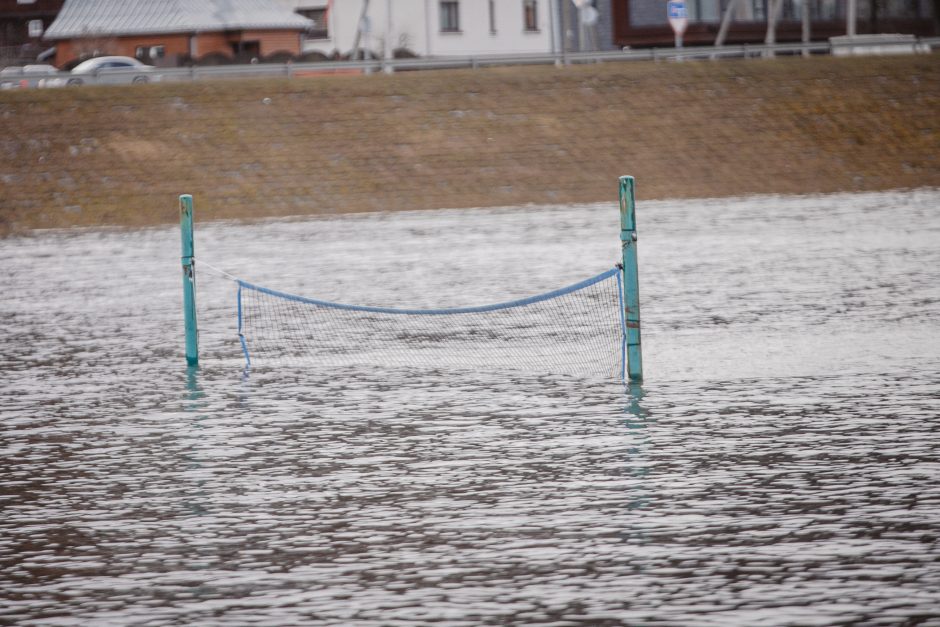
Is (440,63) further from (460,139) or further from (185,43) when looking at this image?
(185,43)

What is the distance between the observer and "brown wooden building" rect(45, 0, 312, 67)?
7131 centimetres

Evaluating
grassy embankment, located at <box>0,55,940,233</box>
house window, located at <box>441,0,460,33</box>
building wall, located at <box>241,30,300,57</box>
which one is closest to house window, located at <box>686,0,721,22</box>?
house window, located at <box>441,0,460,33</box>

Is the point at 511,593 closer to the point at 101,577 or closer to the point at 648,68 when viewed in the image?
the point at 101,577

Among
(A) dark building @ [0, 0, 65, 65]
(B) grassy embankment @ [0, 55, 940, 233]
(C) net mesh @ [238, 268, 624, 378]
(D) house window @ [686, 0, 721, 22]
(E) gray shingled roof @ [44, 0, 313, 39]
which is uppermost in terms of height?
(A) dark building @ [0, 0, 65, 65]

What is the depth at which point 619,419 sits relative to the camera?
11.2 meters

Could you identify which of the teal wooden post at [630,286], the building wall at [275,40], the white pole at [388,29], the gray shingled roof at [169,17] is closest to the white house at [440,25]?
the white pole at [388,29]

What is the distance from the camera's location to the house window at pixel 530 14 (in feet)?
258

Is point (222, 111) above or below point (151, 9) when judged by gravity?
below

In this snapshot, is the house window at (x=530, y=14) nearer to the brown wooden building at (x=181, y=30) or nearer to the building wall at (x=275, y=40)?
the brown wooden building at (x=181, y=30)

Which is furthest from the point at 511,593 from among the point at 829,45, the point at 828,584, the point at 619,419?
the point at 829,45

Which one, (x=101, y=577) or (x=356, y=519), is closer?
(x=101, y=577)

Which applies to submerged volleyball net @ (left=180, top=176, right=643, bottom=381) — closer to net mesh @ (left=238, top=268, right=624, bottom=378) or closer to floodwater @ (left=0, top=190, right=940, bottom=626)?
net mesh @ (left=238, top=268, right=624, bottom=378)

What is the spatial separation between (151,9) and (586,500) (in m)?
67.7

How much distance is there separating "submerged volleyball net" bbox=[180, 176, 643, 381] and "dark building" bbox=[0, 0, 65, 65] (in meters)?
70.2
